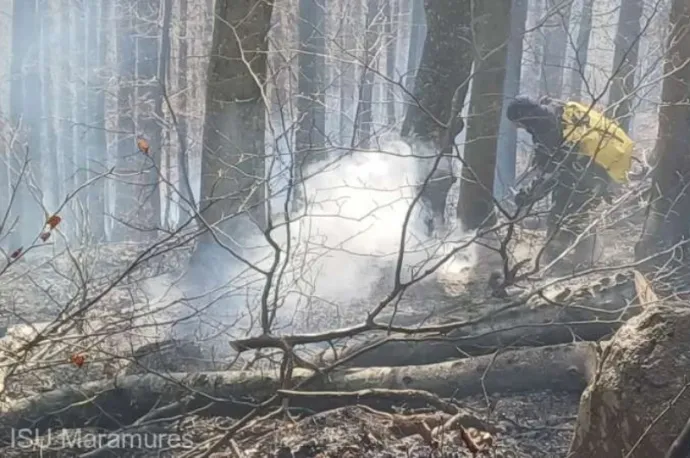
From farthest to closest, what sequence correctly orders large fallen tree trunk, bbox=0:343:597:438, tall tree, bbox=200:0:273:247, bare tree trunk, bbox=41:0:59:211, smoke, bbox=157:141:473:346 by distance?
bare tree trunk, bbox=41:0:59:211
tall tree, bbox=200:0:273:247
smoke, bbox=157:141:473:346
large fallen tree trunk, bbox=0:343:597:438

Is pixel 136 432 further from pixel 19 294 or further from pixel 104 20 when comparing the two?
pixel 104 20

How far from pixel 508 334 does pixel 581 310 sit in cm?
46

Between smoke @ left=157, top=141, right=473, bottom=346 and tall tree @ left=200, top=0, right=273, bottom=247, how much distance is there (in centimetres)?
55

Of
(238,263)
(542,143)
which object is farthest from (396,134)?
(238,263)

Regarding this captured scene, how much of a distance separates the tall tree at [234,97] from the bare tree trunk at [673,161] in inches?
131

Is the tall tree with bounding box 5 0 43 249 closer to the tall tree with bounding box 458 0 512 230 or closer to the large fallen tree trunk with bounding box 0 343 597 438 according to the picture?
the tall tree with bounding box 458 0 512 230

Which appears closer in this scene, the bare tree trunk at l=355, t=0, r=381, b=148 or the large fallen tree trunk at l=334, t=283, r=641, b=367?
the large fallen tree trunk at l=334, t=283, r=641, b=367

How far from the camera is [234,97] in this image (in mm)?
6344

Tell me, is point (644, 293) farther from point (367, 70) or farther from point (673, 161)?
point (673, 161)

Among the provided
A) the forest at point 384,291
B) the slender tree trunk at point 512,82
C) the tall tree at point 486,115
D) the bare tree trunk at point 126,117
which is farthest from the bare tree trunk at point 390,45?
the bare tree trunk at point 126,117

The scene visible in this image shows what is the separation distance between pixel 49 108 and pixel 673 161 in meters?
21.9

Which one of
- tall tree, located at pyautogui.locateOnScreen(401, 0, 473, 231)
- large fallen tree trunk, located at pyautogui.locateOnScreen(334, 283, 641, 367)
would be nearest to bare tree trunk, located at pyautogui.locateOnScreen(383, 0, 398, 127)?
tall tree, located at pyautogui.locateOnScreen(401, 0, 473, 231)

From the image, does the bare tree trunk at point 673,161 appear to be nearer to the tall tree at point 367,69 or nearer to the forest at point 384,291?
the forest at point 384,291

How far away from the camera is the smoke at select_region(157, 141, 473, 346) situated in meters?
5.70
